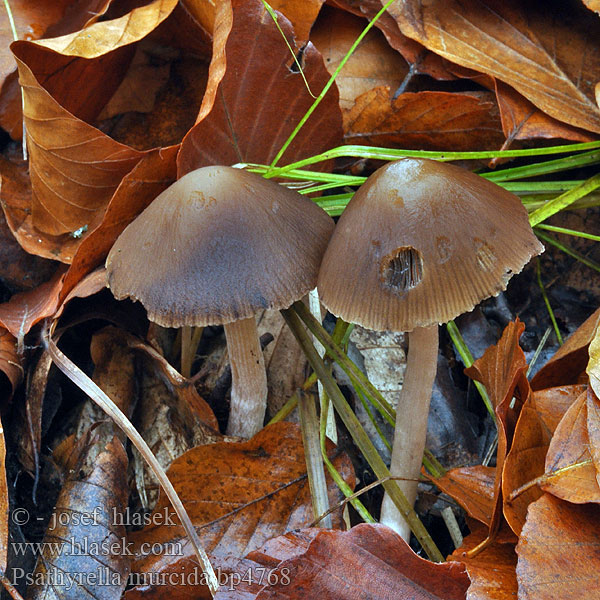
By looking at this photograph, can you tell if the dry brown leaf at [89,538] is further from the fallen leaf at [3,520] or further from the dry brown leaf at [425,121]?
the dry brown leaf at [425,121]

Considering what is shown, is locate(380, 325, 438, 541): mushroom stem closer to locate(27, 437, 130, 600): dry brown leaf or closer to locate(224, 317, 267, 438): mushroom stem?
locate(224, 317, 267, 438): mushroom stem

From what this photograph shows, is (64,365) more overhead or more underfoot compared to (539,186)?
more underfoot

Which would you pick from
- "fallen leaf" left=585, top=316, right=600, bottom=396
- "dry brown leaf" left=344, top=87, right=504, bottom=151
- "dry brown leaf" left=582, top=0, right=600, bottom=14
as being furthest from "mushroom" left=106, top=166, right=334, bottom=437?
"dry brown leaf" left=582, top=0, right=600, bottom=14

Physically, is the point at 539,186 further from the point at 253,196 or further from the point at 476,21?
the point at 253,196

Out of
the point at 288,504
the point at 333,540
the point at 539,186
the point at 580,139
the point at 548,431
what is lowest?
the point at 288,504

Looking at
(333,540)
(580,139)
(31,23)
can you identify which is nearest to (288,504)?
(333,540)

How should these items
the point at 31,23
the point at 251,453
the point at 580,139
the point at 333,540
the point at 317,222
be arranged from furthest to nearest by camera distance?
the point at 31,23 → the point at 580,139 → the point at 251,453 → the point at 317,222 → the point at 333,540
